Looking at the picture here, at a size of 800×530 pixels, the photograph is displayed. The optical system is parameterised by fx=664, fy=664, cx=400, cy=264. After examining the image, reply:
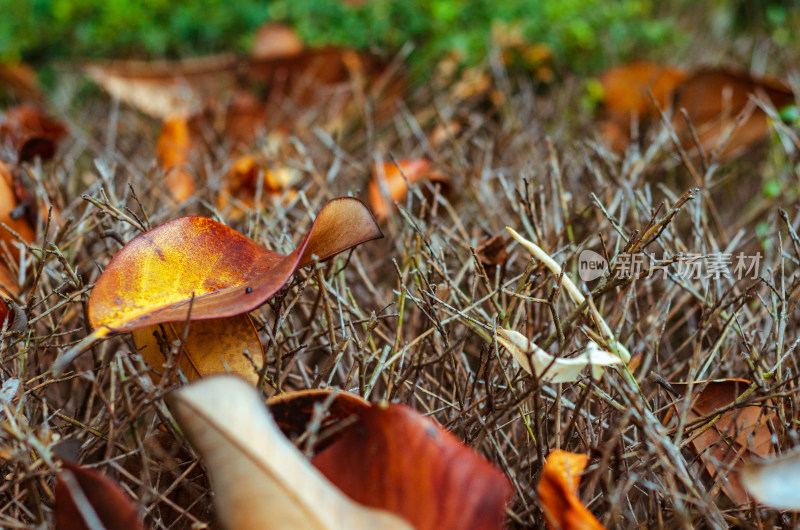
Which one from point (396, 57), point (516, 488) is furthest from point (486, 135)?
point (516, 488)

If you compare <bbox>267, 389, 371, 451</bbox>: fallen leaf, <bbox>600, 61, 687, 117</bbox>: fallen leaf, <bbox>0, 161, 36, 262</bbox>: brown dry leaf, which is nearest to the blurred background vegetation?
<bbox>600, 61, 687, 117</bbox>: fallen leaf

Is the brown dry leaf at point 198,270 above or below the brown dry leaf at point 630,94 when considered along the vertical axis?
above

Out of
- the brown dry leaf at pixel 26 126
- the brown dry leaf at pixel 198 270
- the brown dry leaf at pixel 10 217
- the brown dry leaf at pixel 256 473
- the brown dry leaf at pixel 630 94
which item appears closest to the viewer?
the brown dry leaf at pixel 256 473

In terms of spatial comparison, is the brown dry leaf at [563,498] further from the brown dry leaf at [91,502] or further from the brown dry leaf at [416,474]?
the brown dry leaf at [91,502]

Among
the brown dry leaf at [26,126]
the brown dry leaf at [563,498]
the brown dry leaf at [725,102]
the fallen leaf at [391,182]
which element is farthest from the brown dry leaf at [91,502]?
the brown dry leaf at [725,102]

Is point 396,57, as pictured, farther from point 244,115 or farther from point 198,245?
point 198,245

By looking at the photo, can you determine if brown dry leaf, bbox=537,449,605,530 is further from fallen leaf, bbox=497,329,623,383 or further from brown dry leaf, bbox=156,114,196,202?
brown dry leaf, bbox=156,114,196,202
